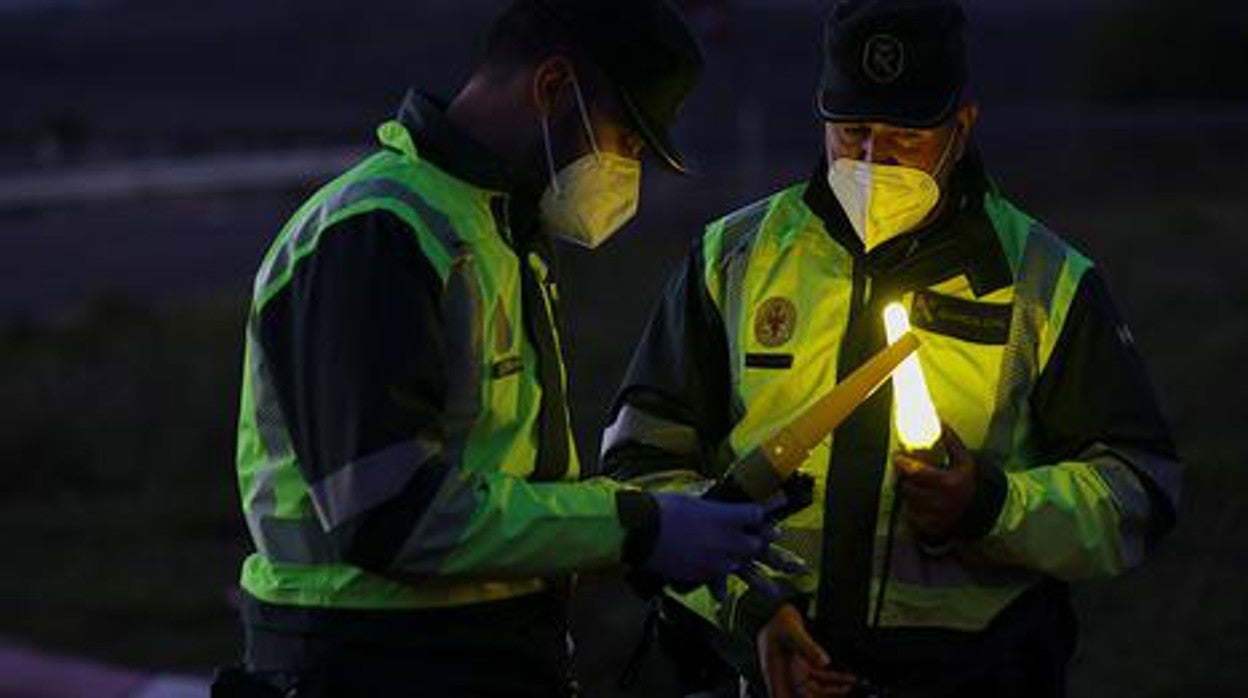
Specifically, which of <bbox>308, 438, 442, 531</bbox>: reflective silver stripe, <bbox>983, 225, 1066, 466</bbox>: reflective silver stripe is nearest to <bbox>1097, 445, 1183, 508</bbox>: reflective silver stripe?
<bbox>983, 225, 1066, 466</bbox>: reflective silver stripe

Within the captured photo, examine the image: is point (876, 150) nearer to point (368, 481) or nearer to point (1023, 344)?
point (1023, 344)

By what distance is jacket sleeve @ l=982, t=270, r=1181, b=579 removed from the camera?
356 cm

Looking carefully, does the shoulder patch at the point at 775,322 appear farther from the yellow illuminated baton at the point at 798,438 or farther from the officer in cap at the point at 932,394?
the yellow illuminated baton at the point at 798,438

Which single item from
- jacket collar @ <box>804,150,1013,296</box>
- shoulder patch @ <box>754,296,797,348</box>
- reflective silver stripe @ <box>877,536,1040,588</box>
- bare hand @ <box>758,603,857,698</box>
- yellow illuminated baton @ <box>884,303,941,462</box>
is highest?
jacket collar @ <box>804,150,1013,296</box>

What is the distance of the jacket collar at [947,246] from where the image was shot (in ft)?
12.0

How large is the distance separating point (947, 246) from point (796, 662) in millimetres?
691

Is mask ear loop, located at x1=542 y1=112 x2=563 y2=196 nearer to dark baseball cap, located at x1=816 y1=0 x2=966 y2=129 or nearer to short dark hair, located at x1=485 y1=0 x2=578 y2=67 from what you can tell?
short dark hair, located at x1=485 y1=0 x2=578 y2=67

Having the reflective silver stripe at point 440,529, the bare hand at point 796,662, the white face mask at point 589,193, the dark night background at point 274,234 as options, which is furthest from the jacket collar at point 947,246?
the dark night background at point 274,234

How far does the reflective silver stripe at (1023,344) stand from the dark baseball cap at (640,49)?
2.12 ft

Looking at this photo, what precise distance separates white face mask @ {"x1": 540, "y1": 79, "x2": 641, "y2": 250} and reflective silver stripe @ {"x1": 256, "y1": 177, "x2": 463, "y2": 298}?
0.23m

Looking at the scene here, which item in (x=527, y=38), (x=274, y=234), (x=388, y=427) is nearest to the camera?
(x=388, y=427)

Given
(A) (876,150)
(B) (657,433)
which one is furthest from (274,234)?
(A) (876,150)

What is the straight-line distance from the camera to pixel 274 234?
21688mm

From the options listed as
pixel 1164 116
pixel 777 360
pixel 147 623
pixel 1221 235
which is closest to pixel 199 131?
pixel 1164 116
